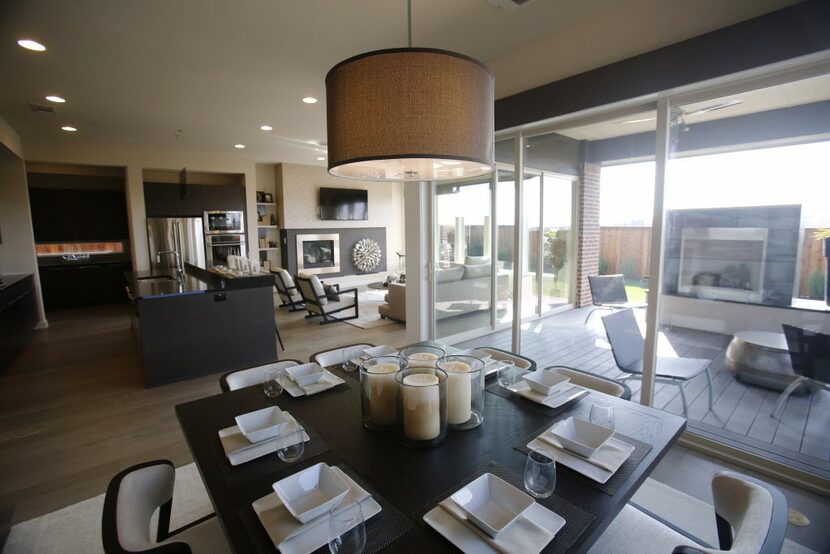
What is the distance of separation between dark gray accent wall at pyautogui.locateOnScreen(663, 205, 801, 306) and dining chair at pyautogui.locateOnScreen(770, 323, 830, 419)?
194 millimetres

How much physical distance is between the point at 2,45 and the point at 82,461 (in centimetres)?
312

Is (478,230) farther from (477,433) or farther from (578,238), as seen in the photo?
(477,433)

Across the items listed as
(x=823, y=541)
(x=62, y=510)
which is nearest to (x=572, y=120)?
(x=823, y=541)

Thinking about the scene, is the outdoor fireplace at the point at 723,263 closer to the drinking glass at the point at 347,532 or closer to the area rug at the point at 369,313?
the drinking glass at the point at 347,532

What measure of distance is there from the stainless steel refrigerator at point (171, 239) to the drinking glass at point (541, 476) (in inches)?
282

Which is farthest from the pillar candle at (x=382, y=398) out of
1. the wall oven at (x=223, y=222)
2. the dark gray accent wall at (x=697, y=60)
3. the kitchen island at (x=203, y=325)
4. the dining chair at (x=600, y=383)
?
the wall oven at (x=223, y=222)

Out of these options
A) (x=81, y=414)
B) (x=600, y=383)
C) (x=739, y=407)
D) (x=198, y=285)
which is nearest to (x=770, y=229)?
(x=739, y=407)

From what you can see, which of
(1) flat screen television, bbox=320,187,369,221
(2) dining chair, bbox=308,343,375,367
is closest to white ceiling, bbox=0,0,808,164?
A: (2) dining chair, bbox=308,343,375,367

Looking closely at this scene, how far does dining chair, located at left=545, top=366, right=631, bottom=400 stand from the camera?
6.32 feet

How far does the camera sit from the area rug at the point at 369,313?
5984mm

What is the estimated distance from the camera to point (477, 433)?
148cm

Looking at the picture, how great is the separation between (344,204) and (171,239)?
368 cm

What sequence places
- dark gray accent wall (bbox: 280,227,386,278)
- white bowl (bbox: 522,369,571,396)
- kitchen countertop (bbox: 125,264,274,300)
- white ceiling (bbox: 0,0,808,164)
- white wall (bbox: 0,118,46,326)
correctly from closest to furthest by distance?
white bowl (bbox: 522,369,571,396)
white ceiling (bbox: 0,0,808,164)
kitchen countertop (bbox: 125,264,274,300)
white wall (bbox: 0,118,46,326)
dark gray accent wall (bbox: 280,227,386,278)

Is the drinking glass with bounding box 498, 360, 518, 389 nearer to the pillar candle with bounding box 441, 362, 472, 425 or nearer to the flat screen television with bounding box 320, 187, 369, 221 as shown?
the pillar candle with bounding box 441, 362, 472, 425
